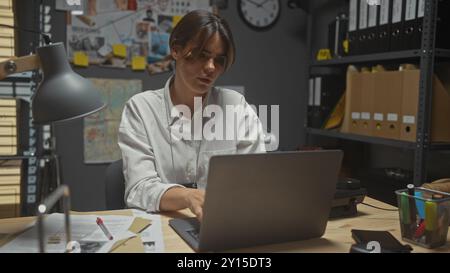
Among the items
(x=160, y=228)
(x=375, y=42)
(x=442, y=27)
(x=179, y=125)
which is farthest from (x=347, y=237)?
(x=375, y=42)

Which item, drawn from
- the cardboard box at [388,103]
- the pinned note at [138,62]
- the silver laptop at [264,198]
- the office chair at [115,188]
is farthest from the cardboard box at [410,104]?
the pinned note at [138,62]

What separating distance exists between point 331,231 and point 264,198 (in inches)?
10.9

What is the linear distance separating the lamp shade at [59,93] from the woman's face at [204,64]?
2.08 feet

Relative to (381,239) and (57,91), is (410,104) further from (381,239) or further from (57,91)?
(57,91)

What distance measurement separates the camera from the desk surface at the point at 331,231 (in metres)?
0.85

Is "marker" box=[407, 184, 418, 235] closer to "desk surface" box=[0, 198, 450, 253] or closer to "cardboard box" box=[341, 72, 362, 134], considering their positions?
"desk surface" box=[0, 198, 450, 253]

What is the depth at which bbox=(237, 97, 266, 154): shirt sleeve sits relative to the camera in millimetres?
1513

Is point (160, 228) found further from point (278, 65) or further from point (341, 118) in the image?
point (278, 65)

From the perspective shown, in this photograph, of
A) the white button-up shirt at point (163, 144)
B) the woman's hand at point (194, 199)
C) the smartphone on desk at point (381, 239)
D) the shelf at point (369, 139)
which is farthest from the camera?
the shelf at point (369, 139)

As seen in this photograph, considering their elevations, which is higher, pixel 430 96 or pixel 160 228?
pixel 430 96

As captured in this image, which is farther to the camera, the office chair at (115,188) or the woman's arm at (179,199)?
the office chair at (115,188)

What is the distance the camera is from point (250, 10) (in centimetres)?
273

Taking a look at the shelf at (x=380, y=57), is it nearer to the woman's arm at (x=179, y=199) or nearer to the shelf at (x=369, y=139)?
the shelf at (x=369, y=139)

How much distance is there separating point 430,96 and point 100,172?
1.86m
